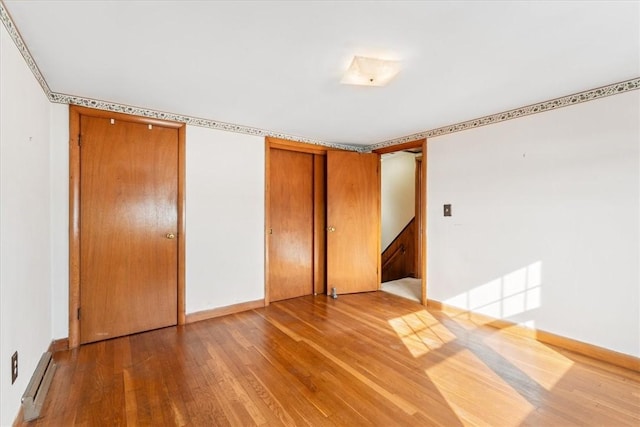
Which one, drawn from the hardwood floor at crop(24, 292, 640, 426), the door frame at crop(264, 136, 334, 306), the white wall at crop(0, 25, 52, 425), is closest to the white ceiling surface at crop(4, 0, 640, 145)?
the white wall at crop(0, 25, 52, 425)

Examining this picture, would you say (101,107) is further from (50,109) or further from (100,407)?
(100,407)

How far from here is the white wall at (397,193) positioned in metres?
5.20

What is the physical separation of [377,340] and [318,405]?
3.31 feet

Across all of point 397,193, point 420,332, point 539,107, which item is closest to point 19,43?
point 420,332

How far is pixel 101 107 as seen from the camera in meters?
2.52

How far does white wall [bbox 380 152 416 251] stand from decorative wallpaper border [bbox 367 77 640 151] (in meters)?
1.54

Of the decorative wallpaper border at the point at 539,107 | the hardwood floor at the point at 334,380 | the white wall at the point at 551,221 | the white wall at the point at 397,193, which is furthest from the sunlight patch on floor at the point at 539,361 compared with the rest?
the white wall at the point at 397,193

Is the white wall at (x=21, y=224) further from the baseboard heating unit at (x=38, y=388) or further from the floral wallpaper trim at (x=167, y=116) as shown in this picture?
the floral wallpaper trim at (x=167, y=116)

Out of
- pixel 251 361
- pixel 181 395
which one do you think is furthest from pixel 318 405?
pixel 181 395

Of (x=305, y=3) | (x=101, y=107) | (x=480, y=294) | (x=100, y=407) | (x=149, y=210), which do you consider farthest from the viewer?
(x=480, y=294)

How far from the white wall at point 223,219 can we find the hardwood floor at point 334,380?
0.49 m

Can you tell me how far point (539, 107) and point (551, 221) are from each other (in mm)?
1018

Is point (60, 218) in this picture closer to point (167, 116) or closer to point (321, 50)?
point (167, 116)

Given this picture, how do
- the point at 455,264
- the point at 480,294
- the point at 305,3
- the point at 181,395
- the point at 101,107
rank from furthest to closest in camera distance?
the point at 455,264 < the point at 480,294 < the point at 101,107 < the point at 181,395 < the point at 305,3
